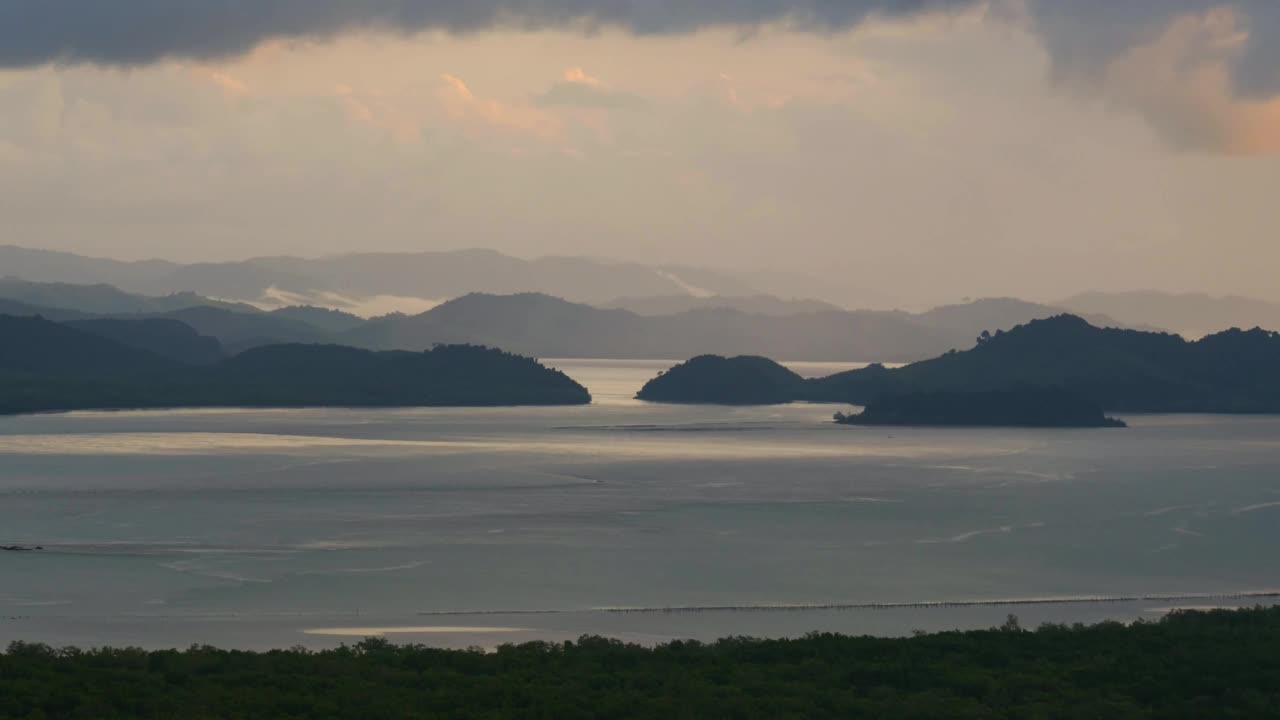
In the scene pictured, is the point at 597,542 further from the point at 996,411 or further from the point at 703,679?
the point at 996,411

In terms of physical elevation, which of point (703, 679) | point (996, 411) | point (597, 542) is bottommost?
point (703, 679)

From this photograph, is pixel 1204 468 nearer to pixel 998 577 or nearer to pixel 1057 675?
pixel 998 577

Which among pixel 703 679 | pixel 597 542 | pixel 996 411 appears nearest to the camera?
pixel 703 679

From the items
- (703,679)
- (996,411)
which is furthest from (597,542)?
(996,411)

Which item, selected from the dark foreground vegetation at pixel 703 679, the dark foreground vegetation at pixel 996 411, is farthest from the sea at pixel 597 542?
the dark foreground vegetation at pixel 996 411

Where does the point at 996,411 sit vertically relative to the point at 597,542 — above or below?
above

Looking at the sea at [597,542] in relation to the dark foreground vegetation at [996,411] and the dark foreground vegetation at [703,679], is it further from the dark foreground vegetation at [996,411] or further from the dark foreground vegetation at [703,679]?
the dark foreground vegetation at [996,411]

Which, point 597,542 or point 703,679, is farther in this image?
point 597,542

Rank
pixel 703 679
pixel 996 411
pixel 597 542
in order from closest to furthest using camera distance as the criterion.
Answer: pixel 703 679 < pixel 597 542 < pixel 996 411
